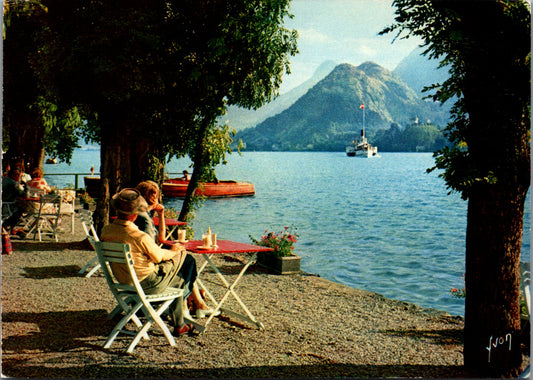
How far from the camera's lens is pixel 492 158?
4.30m

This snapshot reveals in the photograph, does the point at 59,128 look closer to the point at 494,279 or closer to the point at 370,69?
the point at 494,279

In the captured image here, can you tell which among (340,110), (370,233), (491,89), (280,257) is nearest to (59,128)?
(280,257)

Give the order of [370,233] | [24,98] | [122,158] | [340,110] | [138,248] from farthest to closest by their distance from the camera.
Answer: [340,110], [370,233], [24,98], [122,158], [138,248]

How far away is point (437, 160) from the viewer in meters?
4.52

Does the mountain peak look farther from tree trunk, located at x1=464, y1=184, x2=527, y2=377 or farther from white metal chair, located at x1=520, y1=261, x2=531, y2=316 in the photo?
tree trunk, located at x1=464, y1=184, x2=527, y2=377

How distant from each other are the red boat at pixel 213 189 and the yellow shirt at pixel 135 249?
115 ft

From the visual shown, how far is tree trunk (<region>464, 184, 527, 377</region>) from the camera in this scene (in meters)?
4.28

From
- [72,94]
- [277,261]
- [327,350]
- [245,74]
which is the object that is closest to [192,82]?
[245,74]

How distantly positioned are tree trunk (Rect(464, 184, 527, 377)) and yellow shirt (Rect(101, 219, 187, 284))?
2708mm

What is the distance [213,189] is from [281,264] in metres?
38.2

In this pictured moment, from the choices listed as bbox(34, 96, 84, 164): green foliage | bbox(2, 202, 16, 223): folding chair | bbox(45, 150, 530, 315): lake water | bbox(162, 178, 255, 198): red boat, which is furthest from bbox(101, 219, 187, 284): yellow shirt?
bbox(162, 178, 255, 198): red boat

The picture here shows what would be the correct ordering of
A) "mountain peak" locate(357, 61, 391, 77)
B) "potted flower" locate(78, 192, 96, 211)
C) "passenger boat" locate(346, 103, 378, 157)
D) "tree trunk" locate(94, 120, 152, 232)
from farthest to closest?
1. "passenger boat" locate(346, 103, 378, 157)
2. "mountain peak" locate(357, 61, 391, 77)
3. "potted flower" locate(78, 192, 96, 211)
4. "tree trunk" locate(94, 120, 152, 232)

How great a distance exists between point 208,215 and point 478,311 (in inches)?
1466

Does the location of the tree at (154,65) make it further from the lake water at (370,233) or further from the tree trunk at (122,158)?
the lake water at (370,233)
